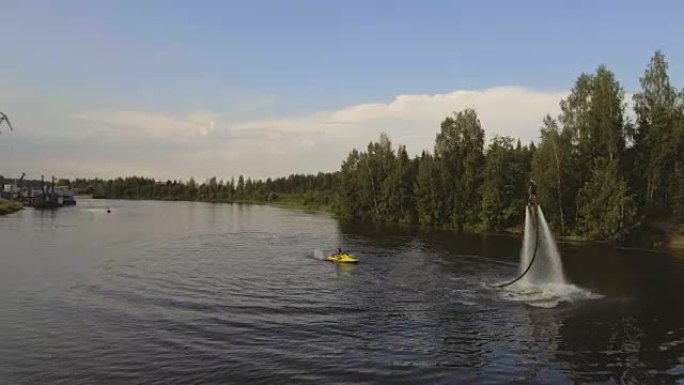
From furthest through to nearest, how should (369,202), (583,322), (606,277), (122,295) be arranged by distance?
(369,202), (606,277), (122,295), (583,322)

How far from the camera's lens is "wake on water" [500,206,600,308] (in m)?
44.6

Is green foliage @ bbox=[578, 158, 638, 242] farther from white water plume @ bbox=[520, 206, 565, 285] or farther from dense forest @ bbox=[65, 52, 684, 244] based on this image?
white water plume @ bbox=[520, 206, 565, 285]

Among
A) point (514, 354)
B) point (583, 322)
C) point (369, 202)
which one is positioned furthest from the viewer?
point (369, 202)

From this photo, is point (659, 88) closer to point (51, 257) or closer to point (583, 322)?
point (583, 322)

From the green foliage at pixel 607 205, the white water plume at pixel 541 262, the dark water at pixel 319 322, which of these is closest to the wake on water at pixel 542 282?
the white water plume at pixel 541 262

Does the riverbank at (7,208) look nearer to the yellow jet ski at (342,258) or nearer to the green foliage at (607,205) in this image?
the yellow jet ski at (342,258)

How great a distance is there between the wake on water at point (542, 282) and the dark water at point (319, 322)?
0.86 m

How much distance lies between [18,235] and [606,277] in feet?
273

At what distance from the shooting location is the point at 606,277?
191 ft

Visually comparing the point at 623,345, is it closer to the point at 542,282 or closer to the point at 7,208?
the point at 542,282

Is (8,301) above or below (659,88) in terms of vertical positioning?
below

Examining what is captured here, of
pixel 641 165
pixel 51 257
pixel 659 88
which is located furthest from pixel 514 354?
pixel 659 88

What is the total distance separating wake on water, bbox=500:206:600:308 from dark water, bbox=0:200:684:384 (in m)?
0.86

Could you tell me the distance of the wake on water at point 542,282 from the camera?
146 ft
